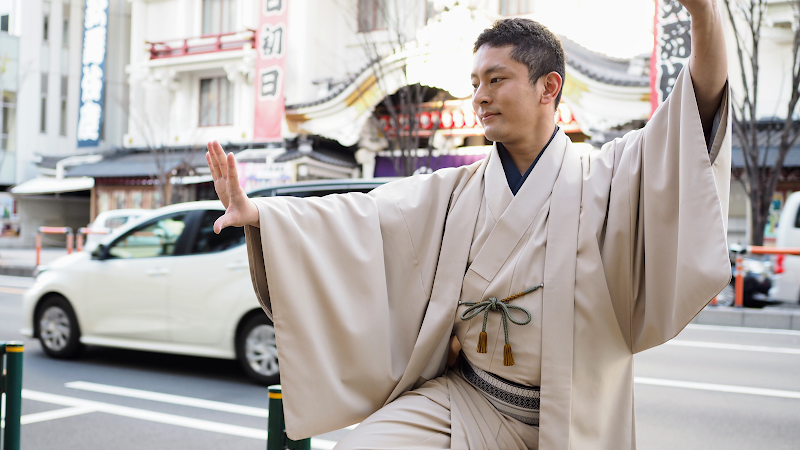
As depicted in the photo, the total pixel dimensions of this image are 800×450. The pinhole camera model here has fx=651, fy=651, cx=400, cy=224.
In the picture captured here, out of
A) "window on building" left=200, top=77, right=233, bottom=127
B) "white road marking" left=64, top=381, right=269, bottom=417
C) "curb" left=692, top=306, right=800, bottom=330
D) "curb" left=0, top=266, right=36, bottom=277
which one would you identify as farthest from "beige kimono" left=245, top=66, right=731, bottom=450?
"window on building" left=200, top=77, right=233, bottom=127

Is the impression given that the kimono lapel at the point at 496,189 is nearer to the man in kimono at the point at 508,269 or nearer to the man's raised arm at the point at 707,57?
the man in kimono at the point at 508,269

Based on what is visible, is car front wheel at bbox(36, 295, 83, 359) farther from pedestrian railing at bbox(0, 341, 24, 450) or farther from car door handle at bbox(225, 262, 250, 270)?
pedestrian railing at bbox(0, 341, 24, 450)

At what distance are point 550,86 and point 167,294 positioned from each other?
4.39 metres

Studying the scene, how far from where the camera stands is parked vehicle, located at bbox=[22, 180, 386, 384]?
513 cm

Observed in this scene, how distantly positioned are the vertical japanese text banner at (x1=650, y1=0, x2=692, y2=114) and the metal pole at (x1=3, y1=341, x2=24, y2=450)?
11282mm

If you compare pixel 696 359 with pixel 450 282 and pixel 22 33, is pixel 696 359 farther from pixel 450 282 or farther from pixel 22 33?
pixel 22 33

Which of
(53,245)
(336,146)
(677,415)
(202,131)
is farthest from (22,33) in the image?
(677,415)

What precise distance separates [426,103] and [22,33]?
17170 mm

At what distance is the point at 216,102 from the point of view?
793 inches

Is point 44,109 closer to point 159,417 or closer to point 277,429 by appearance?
point 159,417

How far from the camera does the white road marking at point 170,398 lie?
14.8 feet

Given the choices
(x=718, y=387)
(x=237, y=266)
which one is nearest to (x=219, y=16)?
(x=237, y=266)

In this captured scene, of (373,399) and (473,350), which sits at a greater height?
(473,350)

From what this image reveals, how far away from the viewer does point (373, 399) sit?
6.08ft
